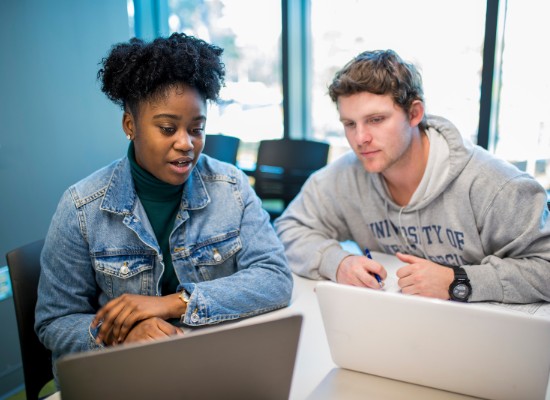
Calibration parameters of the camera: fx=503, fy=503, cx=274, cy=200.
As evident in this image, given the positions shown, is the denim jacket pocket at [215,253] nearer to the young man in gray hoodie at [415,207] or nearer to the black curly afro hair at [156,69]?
the young man in gray hoodie at [415,207]

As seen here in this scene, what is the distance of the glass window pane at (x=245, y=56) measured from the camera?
3.50 m

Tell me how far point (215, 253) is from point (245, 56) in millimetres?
2537

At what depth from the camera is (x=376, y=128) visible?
1.50m

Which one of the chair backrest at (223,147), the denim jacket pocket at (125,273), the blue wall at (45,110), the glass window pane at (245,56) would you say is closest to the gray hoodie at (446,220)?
the denim jacket pocket at (125,273)

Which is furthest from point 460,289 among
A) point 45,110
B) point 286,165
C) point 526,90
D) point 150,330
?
point 45,110

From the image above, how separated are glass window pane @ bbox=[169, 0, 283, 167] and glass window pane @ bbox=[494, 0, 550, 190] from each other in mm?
1442

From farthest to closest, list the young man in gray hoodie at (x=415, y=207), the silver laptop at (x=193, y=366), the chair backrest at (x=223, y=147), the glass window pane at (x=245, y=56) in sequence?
the glass window pane at (x=245, y=56) < the chair backrest at (x=223, y=147) < the young man in gray hoodie at (x=415, y=207) < the silver laptop at (x=193, y=366)

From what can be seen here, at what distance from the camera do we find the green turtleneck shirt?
1.34 m

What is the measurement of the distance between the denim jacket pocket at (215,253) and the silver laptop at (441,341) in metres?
0.48

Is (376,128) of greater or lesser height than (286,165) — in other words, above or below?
above

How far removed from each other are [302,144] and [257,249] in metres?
1.40

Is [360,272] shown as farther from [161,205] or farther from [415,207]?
[161,205]

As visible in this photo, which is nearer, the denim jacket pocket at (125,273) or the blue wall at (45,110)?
the denim jacket pocket at (125,273)

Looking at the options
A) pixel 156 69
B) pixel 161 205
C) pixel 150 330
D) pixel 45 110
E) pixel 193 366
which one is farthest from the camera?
pixel 45 110
